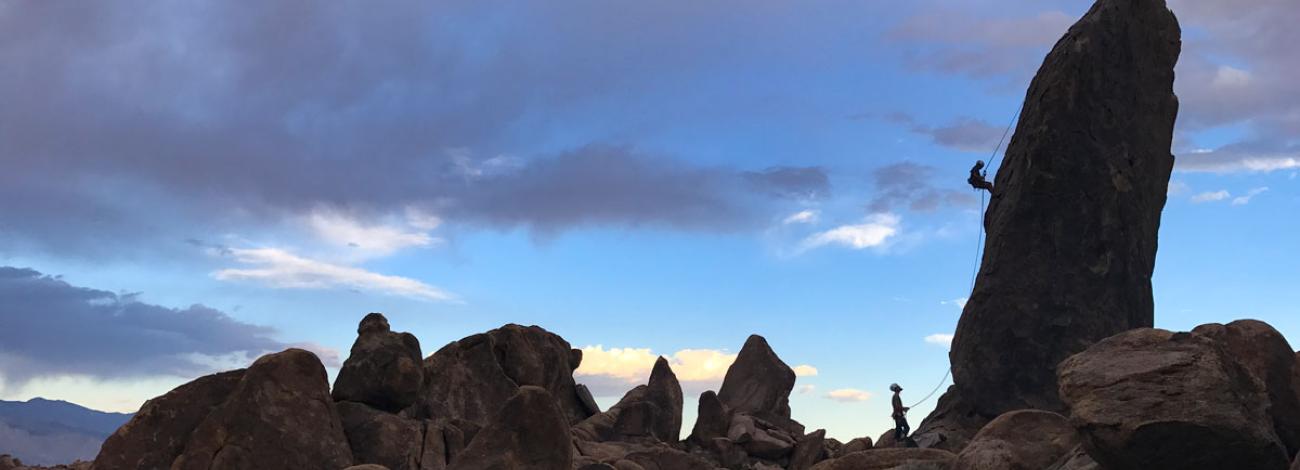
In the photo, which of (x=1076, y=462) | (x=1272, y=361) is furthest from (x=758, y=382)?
(x=1272, y=361)

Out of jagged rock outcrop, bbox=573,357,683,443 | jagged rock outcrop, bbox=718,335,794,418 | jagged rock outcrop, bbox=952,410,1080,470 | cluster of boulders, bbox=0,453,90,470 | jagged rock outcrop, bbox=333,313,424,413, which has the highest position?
jagged rock outcrop, bbox=718,335,794,418

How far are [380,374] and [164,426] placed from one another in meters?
5.11

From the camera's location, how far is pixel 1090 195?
127 feet

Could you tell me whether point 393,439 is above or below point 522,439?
above

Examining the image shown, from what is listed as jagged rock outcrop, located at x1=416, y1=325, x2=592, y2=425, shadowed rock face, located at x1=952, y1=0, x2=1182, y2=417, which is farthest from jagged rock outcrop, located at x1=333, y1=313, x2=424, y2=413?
shadowed rock face, located at x1=952, y1=0, x2=1182, y2=417

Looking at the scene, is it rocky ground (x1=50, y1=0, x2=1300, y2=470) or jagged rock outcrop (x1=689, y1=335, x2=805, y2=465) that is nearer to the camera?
rocky ground (x1=50, y1=0, x2=1300, y2=470)

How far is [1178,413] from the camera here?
43.6 ft

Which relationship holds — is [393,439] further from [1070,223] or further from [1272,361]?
[1070,223]

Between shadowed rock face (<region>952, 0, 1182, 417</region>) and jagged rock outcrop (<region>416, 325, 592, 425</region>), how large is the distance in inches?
505

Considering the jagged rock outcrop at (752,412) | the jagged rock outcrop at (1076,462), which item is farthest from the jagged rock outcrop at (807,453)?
the jagged rock outcrop at (1076,462)

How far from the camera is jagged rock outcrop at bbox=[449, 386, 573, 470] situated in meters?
19.9

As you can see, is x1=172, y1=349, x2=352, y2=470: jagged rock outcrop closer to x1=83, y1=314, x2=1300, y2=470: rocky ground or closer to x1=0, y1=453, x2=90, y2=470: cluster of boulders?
x1=83, y1=314, x2=1300, y2=470: rocky ground

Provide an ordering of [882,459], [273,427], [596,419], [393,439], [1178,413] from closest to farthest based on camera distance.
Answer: [1178,413] < [273,427] < [882,459] < [393,439] < [596,419]

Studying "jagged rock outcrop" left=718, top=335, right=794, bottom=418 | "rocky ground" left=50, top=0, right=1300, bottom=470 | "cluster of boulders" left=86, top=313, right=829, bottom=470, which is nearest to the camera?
"rocky ground" left=50, top=0, right=1300, bottom=470
